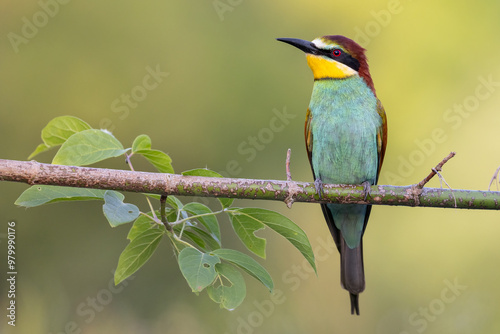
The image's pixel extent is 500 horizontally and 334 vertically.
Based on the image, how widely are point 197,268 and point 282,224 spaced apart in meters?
0.31

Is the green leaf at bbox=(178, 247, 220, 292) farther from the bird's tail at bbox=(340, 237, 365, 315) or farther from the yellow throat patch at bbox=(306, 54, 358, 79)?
the yellow throat patch at bbox=(306, 54, 358, 79)

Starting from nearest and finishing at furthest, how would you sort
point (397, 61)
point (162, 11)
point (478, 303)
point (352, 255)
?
1. point (352, 255)
2. point (478, 303)
3. point (397, 61)
4. point (162, 11)

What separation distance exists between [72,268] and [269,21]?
224cm

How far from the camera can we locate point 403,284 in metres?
3.84

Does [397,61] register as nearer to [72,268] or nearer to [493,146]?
[493,146]

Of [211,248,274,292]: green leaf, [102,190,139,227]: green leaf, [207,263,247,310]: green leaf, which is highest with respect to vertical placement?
[102,190,139,227]: green leaf

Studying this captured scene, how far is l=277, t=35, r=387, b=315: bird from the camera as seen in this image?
2.46 meters

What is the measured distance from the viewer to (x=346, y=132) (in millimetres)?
2463

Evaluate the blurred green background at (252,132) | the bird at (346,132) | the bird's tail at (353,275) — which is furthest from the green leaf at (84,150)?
the blurred green background at (252,132)

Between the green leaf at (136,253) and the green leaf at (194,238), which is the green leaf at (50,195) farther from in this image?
the green leaf at (194,238)

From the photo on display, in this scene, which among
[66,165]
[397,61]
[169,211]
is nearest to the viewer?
[66,165]

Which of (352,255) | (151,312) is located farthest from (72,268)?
(352,255)

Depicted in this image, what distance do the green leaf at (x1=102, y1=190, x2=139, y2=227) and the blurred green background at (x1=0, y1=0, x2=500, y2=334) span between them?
209 centimetres

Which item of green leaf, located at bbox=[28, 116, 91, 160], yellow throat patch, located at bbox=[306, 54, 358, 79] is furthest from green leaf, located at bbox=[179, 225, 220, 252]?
yellow throat patch, located at bbox=[306, 54, 358, 79]
